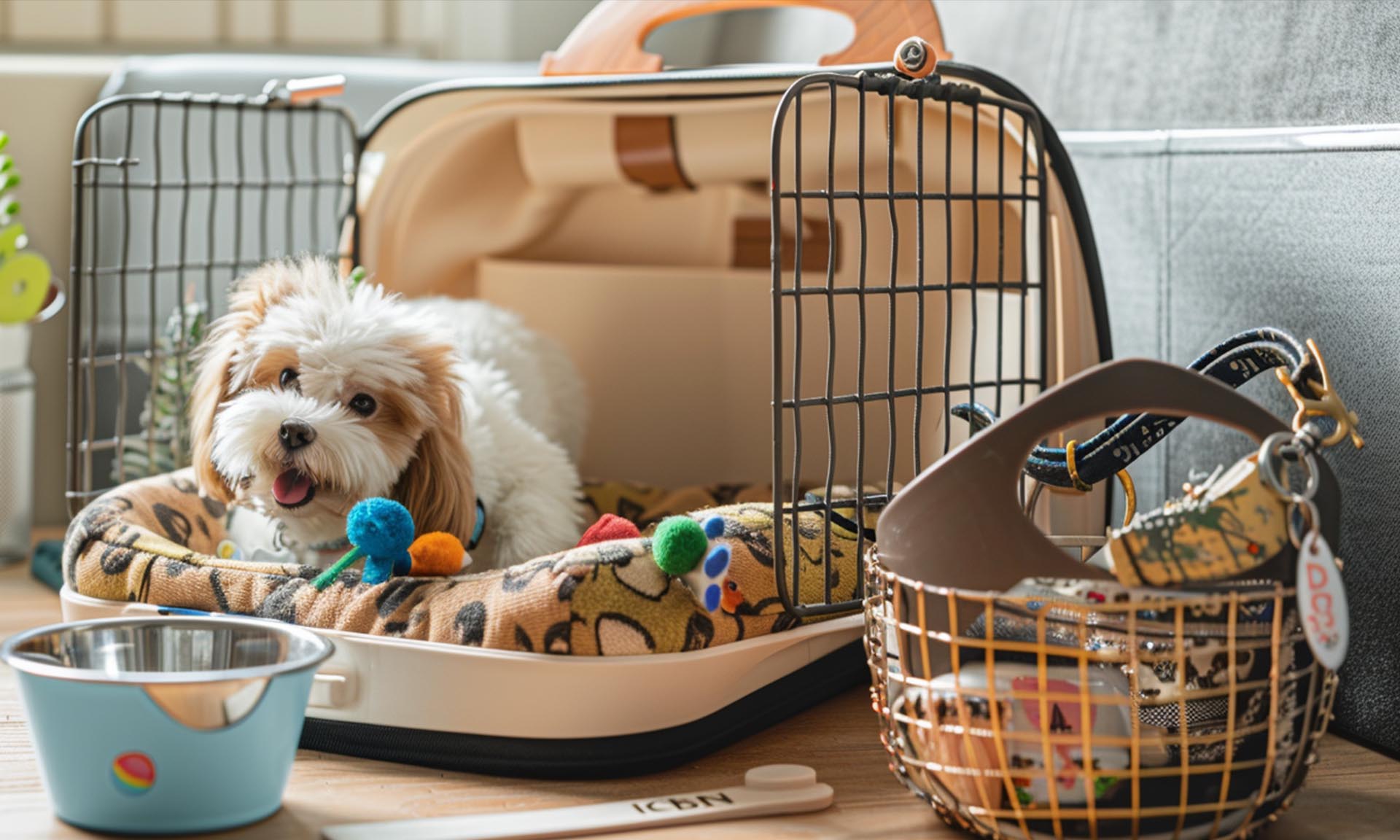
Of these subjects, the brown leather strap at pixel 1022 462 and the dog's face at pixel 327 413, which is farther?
the dog's face at pixel 327 413

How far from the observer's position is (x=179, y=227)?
196 centimetres

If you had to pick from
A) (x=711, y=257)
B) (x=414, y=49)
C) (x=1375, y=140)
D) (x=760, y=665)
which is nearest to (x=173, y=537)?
(x=760, y=665)

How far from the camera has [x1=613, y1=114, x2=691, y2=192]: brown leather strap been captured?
4.82 ft

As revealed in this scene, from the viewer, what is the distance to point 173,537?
1.25 metres

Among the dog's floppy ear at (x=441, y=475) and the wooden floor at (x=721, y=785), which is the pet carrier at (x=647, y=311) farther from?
the dog's floppy ear at (x=441, y=475)

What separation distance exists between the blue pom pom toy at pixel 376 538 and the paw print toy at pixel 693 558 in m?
0.21

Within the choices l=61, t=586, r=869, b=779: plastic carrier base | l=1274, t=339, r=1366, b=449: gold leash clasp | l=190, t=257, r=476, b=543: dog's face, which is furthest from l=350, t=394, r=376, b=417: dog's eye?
l=1274, t=339, r=1366, b=449: gold leash clasp

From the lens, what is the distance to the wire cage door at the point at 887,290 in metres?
1.03

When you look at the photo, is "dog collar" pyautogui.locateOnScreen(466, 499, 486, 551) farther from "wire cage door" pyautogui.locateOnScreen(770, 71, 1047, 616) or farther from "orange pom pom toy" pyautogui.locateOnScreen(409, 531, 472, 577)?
"wire cage door" pyautogui.locateOnScreen(770, 71, 1047, 616)

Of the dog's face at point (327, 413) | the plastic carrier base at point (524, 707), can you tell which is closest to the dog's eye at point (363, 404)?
the dog's face at point (327, 413)

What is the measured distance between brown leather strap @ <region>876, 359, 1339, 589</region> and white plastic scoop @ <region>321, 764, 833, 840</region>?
219 mm

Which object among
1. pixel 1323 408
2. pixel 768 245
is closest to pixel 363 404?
pixel 768 245

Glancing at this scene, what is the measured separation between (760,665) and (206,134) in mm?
1360

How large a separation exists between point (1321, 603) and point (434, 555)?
64cm
